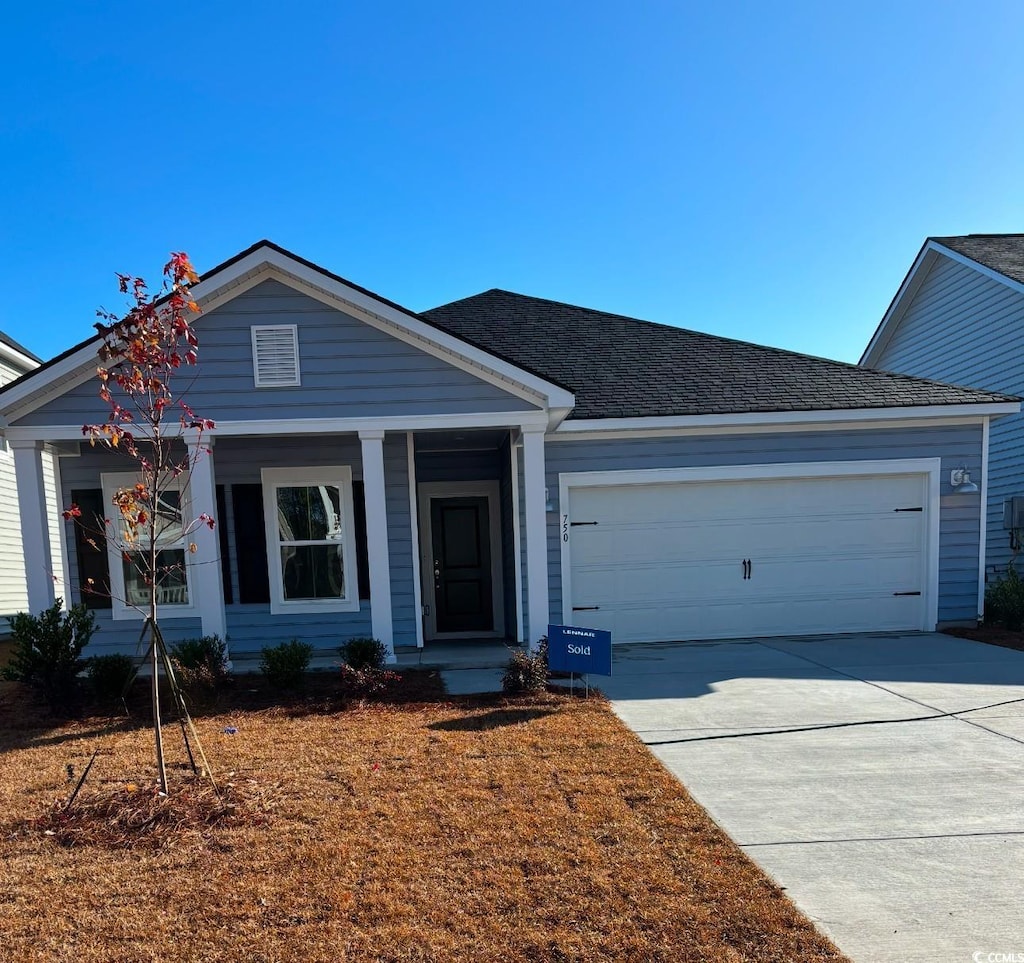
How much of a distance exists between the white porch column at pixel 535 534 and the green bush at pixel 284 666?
234 centimetres

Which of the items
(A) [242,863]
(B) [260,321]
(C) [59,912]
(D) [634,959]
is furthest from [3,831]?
(B) [260,321]

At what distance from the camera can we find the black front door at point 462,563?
30.9 ft

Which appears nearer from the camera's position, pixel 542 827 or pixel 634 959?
pixel 634 959

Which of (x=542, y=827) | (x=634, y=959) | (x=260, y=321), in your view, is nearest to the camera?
(x=634, y=959)

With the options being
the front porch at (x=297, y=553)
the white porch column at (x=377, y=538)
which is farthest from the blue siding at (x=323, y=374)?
the front porch at (x=297, y=553)

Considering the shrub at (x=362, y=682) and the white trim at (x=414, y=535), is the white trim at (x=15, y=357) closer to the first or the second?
the white trim at (x=414, y=535)

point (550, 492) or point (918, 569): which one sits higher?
point (550, 492)

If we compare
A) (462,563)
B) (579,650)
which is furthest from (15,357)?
(579,650)

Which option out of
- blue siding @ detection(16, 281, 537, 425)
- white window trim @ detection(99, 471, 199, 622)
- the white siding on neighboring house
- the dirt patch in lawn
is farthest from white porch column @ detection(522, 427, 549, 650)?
the white siding on neighboring house

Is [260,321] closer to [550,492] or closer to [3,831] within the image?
[550,492]

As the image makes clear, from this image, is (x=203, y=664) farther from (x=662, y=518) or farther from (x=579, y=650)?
Answer: (x=662, y=518)

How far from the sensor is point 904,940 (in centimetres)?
247

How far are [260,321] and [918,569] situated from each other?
8.62m

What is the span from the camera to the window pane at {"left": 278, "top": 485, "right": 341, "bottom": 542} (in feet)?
27.2
